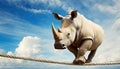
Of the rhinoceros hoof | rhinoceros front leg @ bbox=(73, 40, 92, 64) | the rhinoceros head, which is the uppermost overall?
the rhinoceros head

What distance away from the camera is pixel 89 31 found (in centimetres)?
433

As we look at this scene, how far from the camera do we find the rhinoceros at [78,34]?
4.02m

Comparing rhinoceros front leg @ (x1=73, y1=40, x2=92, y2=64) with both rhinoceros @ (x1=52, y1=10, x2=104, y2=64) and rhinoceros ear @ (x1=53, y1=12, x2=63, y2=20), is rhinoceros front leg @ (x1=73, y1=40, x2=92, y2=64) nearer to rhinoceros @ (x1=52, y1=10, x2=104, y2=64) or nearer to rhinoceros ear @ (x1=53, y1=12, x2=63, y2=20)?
rhinoceros @ (x1=52, y1=10, x2=104, y2=64)

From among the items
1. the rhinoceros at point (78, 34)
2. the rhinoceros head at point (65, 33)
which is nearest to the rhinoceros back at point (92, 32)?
the rhinoceros at point (78, 34)

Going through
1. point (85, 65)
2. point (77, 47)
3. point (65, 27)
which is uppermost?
point (65, 27)

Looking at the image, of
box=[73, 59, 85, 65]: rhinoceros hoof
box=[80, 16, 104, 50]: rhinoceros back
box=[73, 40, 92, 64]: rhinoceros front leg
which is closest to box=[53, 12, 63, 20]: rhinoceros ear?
box=[80, 16, 104, 50]: rhinoceros back

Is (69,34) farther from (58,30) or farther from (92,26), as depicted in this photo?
(92,26)

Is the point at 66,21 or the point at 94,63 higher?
the point at 66,21

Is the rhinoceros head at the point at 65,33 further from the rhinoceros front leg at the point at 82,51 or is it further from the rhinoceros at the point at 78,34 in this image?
the rhinoceros front leg at the point at 82,51

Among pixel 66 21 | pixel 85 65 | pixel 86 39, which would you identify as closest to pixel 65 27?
pixel 66 21

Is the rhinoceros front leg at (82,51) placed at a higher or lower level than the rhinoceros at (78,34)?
lower

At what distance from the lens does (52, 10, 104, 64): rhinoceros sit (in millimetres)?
4016

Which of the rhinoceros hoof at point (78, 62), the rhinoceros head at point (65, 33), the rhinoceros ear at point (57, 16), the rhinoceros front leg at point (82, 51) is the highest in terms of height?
the rhinoceros ear at point (57, 16)

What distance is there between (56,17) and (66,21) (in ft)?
1.02
